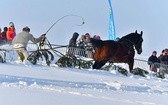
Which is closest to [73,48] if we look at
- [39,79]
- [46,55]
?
[46,55]

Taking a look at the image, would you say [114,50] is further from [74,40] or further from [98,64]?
[74,40]

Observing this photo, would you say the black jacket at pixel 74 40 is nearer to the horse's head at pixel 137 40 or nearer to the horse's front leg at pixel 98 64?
the horse's front leg at pixel 98 64

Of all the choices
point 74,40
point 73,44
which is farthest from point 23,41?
point 74,40

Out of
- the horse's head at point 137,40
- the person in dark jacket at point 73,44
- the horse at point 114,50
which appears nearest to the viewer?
the horse at point 114,50

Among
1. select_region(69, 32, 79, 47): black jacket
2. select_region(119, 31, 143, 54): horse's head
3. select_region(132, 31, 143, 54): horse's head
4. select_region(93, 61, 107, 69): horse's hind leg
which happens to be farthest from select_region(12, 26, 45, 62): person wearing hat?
select_region(132, 31, 143, 54): horse's head

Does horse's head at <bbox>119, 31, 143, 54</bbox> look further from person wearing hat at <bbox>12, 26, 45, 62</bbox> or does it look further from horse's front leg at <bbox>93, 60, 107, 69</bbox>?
person wearing hat at <bbox>12, 26, 45, 62</bbox>

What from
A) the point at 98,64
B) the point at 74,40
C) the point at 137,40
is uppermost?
the point at 74,40

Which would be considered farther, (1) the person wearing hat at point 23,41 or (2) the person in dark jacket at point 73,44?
(2) the person in dark jacket at point 73,44

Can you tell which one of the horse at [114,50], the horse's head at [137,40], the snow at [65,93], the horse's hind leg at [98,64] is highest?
the horse's head at [137,40]

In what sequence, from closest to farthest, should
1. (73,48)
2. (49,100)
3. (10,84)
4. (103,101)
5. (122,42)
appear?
(49,100) → (103,101) → (10,84) → (122,42) → (73,48)

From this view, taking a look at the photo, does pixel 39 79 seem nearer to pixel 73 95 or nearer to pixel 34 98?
pixel 73 95

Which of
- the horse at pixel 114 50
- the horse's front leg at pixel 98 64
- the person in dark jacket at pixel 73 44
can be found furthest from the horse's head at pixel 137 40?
the person in dark jacket at pixel 73 44

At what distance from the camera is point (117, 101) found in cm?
952

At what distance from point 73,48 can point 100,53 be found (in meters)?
3.03
